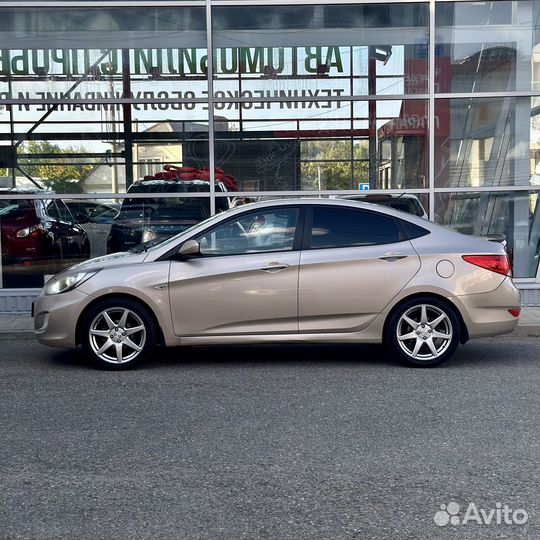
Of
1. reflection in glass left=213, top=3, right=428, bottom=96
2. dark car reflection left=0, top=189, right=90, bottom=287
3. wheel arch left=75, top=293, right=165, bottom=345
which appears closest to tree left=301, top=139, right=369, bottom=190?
reflection in glass left=213, top=3, right=428, bottom=96

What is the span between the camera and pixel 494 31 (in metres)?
11.9

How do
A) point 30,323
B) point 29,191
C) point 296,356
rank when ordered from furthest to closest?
1. point 29,191
2. point 30,323
3. point 296,356

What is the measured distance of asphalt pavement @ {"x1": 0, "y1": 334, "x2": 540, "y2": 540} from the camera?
13.1ft

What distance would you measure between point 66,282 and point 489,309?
395 cm

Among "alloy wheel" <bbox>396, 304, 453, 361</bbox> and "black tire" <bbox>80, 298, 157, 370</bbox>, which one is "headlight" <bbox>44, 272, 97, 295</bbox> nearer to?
"black tire" <bbox>80, 298, 157, 370</bbox>

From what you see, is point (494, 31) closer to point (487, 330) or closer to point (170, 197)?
point (170, 197)

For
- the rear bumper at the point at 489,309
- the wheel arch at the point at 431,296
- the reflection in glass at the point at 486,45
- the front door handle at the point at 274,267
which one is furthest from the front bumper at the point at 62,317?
the reflection in glass at the point at 486,45

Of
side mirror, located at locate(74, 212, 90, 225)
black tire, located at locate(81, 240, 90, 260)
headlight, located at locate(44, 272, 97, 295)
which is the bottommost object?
headlight, located at locate(44, 272, 97, 295)

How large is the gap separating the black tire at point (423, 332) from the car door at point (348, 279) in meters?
0.21

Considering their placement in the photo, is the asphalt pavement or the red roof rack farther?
the red roof rack

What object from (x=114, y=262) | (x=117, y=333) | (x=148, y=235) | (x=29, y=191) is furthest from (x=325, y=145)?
(x=117, y=333)

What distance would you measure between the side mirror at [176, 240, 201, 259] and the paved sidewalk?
3.18 m

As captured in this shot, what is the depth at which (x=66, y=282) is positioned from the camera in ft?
24.8

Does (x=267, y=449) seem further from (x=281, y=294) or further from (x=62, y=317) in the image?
(x=62, y=317)
